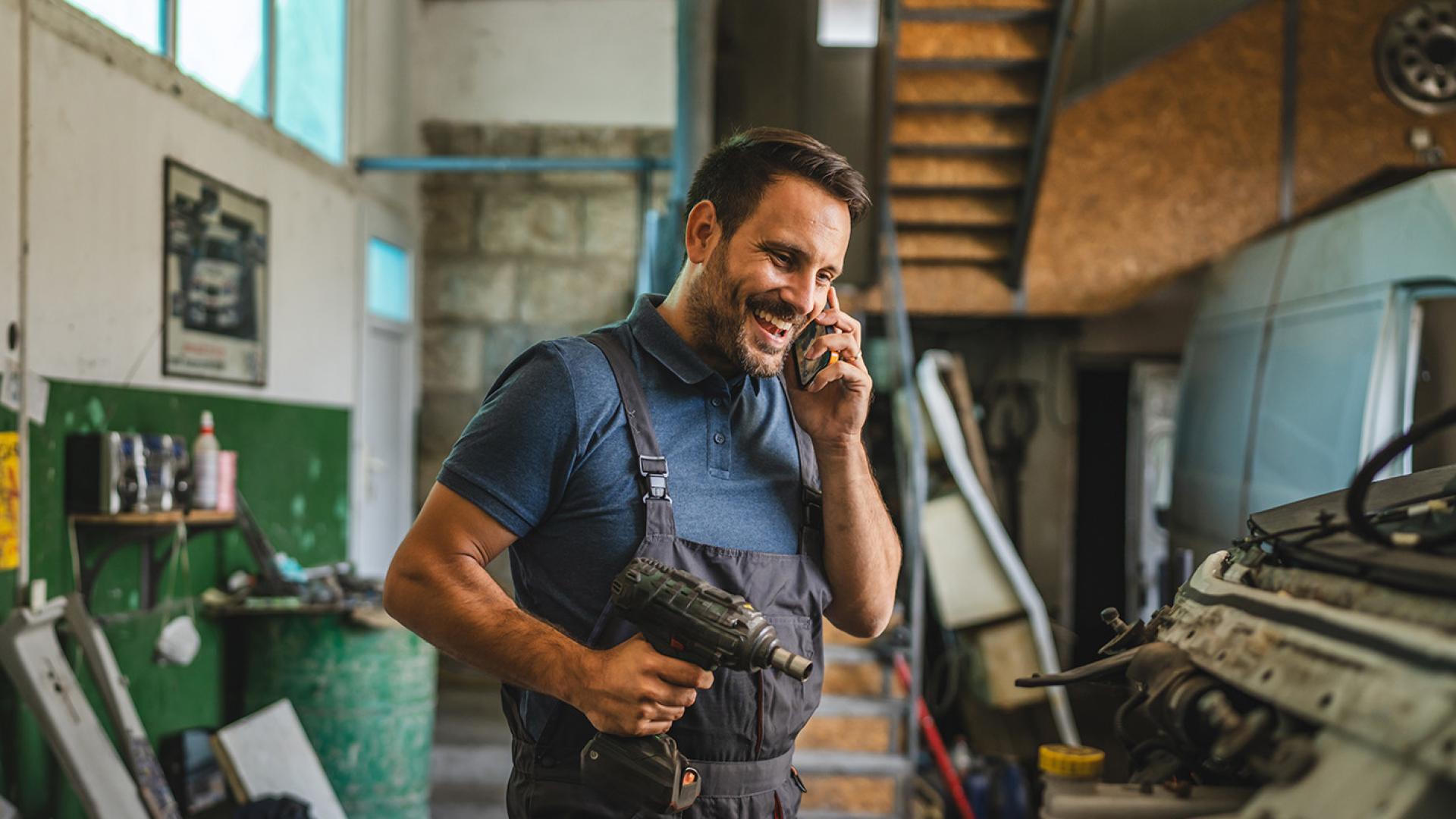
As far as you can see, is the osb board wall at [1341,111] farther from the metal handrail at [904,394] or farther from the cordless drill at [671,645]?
the cordless drill at [671,645]

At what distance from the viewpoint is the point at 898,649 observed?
5262mm

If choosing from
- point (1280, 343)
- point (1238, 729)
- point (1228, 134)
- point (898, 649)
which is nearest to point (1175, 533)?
point (1280, 343)

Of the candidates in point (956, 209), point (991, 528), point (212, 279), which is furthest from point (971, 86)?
point (212, 279)

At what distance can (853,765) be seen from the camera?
193 inches

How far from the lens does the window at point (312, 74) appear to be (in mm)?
5340

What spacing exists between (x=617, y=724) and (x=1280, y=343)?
4388 mm

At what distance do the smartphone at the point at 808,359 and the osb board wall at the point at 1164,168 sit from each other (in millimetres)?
5694

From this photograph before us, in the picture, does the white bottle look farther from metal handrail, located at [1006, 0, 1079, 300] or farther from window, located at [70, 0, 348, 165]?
metal handrail, located at [1006, 0, 1079, 300]

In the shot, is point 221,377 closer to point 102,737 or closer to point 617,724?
point 102,737

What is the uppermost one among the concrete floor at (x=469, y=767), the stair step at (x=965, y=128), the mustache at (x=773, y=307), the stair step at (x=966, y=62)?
the stair step at (x=966, y=62)

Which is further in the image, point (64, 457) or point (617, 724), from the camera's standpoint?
point (64, 457)

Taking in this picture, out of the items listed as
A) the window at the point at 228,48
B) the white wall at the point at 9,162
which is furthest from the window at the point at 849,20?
the white wall at the point at 9,162

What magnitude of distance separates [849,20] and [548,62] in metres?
2.06

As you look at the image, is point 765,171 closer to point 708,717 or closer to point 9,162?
point 708,717
